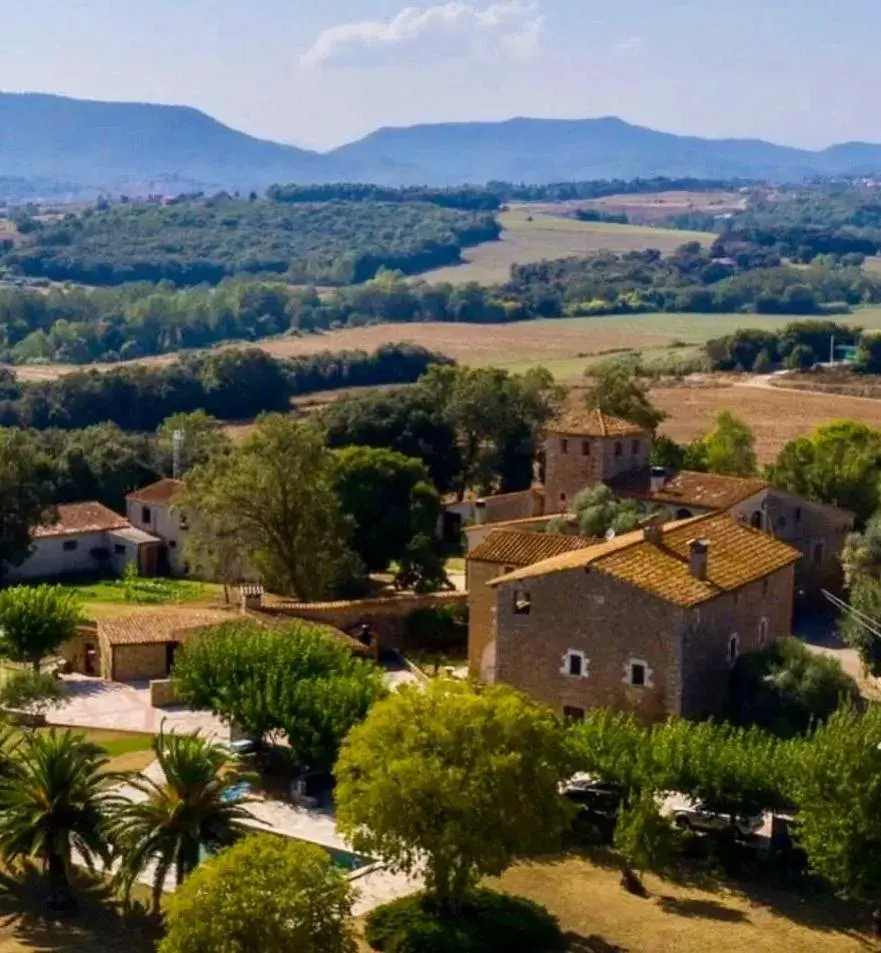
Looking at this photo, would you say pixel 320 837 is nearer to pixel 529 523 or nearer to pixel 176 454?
pixel 529 523

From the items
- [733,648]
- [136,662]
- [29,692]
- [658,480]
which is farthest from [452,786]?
[658,480]

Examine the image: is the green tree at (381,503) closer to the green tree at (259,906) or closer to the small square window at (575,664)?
the small square window at (575,664)

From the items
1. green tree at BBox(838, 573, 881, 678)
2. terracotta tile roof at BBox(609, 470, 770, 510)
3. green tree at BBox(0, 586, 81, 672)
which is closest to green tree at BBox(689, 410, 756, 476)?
terracotta tile roof at BBox(609, 470, 770, 510)

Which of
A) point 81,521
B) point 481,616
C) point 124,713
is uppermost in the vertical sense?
point 481,616

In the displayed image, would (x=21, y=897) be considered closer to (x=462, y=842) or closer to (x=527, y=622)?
(x=462, y=842)

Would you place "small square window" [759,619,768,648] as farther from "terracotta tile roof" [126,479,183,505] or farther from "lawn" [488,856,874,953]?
"terracotta tile roof" [126,479,183,505]

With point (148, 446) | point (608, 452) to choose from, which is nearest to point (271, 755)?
point (608, 452)
